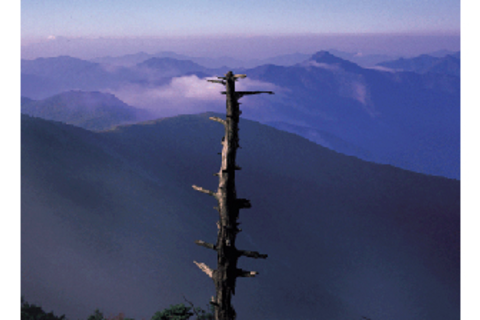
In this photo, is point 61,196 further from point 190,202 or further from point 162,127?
point 162,127

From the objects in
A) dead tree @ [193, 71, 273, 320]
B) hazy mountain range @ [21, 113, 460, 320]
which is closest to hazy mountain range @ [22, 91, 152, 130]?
hazy mountain range @ [21, 113, 460, 320]

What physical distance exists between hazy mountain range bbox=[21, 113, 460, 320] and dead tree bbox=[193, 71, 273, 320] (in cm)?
1418

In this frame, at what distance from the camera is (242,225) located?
3303cm

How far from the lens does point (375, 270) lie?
3300 centimetres

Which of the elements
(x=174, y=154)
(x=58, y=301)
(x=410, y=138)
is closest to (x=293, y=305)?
(x=58, y=301)

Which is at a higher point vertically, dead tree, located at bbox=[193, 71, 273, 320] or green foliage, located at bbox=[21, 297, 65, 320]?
dead tree, located at bbox=[193, 71, 273, 320]

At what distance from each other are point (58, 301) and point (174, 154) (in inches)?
771

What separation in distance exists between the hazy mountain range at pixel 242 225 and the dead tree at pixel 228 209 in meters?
14.2

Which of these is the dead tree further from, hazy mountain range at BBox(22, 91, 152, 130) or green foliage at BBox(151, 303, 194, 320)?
hazy mountain range at BBox(22, 91, 152, 130)

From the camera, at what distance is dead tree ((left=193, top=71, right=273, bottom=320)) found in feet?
27.2

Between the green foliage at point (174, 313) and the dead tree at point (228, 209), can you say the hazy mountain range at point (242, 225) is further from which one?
the dead tree at point (228, 209)

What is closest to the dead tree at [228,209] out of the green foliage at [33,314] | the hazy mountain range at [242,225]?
the green foliage at [33,314]

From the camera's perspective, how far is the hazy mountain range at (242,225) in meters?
22.2

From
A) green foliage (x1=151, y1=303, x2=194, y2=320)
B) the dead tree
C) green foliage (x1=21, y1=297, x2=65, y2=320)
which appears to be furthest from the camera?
green foliage (x1=21, y1=297, x2=65, y2=320)
